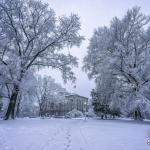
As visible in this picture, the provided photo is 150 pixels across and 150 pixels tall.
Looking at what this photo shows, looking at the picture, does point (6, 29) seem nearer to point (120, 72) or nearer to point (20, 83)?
point (20, 83)

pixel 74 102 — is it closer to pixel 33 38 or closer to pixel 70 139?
pixel 33 38

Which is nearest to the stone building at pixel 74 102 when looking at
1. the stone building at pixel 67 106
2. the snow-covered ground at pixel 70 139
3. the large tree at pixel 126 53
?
the stone building at pixel 67 106

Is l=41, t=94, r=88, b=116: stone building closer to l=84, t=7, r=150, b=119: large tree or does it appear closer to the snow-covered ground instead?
l=84, t=7, r=150, b=119: large tree

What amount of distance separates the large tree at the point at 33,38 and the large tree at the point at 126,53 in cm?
401

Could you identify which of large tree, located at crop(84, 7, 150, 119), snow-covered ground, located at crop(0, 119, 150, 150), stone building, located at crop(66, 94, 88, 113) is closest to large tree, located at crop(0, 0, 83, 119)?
large tree, located at crop(84, 7, 150, 119)

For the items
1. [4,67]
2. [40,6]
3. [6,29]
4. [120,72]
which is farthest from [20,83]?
[120,72]

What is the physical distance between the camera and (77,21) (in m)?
22.5

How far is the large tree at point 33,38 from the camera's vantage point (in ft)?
64.7

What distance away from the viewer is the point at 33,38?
22.3m

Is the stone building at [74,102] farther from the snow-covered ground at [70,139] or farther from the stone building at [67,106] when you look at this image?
the snow-covered ground at [70,139]

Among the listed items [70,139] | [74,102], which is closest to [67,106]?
[74,102]

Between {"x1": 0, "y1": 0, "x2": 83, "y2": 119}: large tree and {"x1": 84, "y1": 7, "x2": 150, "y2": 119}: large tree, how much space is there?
401 cm

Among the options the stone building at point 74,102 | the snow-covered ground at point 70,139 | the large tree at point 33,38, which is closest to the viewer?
the snow-covered ground at point 70,139

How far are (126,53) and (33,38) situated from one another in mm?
12184
